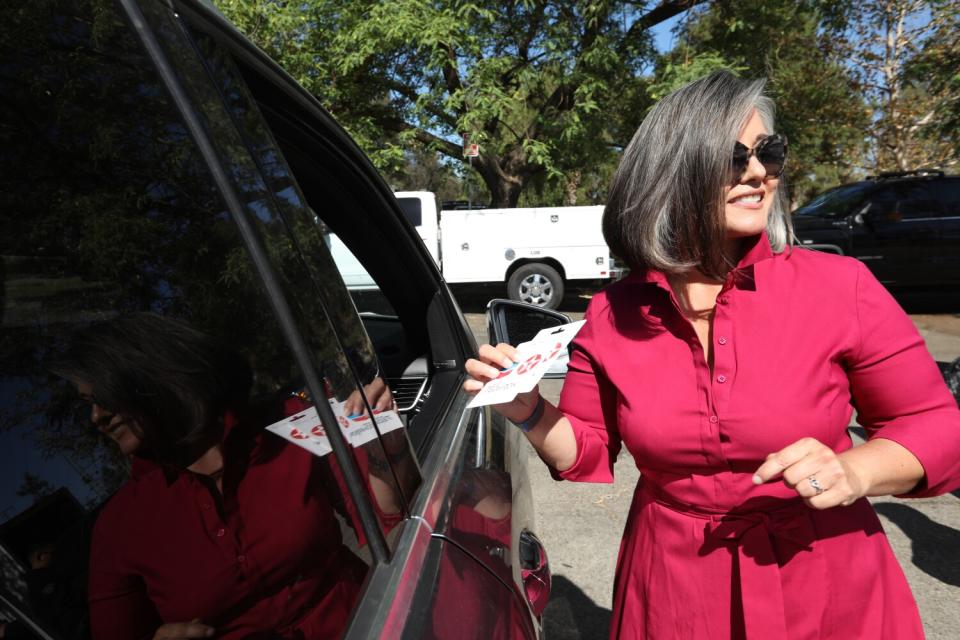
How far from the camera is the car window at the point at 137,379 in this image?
634 millimetres

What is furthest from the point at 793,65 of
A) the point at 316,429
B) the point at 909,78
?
the point at 316,429

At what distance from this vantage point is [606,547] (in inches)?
156

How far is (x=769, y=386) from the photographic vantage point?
1.42 m

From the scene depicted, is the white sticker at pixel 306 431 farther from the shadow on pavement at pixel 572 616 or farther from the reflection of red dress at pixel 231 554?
the shadow on pavement at pixel 572 616

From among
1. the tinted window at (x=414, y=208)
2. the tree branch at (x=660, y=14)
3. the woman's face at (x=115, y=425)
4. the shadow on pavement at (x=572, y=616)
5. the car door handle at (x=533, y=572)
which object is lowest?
the shadow on pavement at (x=572, y=616)

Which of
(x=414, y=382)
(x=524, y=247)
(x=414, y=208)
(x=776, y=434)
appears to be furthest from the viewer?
(x=414, y=208)

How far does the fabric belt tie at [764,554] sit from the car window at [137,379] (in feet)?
2.78

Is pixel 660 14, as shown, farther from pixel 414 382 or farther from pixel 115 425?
pixel 115 425

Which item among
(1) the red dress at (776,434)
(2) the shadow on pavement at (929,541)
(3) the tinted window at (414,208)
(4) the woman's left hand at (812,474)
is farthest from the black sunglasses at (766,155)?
(3) the tinted window at (414,208)

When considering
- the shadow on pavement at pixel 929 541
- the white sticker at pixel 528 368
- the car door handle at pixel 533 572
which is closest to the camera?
the white sticker at pixel 528 368

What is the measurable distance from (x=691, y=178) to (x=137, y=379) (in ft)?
3.91

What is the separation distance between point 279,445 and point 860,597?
1.21 m

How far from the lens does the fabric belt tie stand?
1.41 metres

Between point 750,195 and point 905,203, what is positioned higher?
point 750,195
